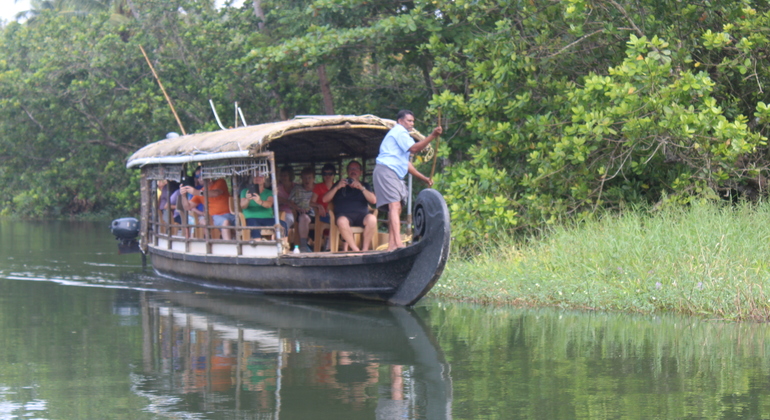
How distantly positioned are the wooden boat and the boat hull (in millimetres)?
10

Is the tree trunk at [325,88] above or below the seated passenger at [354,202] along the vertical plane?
above

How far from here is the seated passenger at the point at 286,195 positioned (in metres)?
12.3

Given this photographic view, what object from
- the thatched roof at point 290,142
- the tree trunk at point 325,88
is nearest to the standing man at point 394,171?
the thatched roof at point 290,142

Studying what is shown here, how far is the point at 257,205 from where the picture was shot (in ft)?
38.5

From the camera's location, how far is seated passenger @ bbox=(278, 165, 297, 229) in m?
12.3

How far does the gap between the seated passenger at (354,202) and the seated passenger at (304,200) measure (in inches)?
23.8

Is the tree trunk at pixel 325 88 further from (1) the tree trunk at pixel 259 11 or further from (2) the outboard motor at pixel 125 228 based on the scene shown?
(2) the outboard motor at pixel 125 228

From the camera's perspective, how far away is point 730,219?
34.2ft

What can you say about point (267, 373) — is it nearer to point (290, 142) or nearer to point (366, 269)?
point (366, 269)

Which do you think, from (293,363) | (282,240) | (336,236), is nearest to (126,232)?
(336,236)

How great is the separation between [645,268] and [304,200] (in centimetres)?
454

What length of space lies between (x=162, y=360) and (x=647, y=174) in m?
7.43

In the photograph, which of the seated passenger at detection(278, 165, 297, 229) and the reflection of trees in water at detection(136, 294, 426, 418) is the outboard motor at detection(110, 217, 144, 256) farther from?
the reflection of trees in water at detection(136, 294, 426, 418)

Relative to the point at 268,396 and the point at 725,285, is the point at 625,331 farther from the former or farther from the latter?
the point at 268,396
